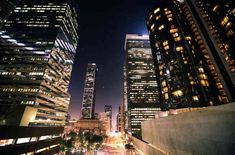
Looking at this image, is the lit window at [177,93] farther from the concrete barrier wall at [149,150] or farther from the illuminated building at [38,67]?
the illuminated building at [38,67]

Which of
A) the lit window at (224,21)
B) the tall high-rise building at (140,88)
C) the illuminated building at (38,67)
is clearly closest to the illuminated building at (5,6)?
the illuminated building at (38,67)

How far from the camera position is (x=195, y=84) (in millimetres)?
46688

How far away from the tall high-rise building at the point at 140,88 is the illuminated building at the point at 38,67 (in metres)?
68.0

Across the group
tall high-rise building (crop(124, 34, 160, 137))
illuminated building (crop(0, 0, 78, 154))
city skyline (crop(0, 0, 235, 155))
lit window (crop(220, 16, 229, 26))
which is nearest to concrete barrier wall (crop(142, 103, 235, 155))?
city skyline (crop(0, 0, 235, 155))

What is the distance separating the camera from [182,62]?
51.0 metres

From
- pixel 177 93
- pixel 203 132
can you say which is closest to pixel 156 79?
pixel 177 93

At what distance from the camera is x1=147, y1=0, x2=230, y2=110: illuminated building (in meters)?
45.4

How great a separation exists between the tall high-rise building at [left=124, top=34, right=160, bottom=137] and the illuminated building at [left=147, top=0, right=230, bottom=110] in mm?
68773

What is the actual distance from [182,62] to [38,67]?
253 feet

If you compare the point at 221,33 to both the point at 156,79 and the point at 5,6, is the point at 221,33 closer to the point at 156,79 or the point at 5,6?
the point at 156,79

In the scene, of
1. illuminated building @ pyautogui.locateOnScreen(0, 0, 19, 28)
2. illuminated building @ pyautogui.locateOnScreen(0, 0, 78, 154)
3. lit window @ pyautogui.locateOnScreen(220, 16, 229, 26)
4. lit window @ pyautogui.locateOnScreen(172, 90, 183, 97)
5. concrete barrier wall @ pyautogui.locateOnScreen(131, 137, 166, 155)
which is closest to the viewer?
concrete barrier wall @ pyautogui.locateOnScreen(131, 137, 166, 155)

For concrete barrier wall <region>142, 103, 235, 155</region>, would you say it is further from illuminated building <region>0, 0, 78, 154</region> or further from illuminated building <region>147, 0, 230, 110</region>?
illuminated building <region>0, 0, 78, 154</region>

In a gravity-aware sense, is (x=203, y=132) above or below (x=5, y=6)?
below

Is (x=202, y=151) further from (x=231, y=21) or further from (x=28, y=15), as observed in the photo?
(x=28, y=15)
